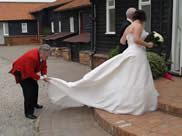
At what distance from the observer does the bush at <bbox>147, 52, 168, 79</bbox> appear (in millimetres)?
6411

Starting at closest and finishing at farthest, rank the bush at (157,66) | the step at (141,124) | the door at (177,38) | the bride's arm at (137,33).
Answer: the step at (141,124) → the bride's arm at (137,33) → the bush at (157,66) → the door at (177,38)

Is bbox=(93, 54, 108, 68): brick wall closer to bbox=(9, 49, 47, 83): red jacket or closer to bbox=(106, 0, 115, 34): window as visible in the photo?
bbox=(106, 0, 115, 34): window

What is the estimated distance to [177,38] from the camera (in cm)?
686

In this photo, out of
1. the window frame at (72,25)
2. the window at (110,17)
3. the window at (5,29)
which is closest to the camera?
the window at (110,17)

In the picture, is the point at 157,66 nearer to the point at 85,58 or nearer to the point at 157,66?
the point at 157,66

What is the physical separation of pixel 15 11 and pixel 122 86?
3145 centimetres

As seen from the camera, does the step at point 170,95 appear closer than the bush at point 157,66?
Yes

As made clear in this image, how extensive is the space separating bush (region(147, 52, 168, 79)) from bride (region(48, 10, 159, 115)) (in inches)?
76.4

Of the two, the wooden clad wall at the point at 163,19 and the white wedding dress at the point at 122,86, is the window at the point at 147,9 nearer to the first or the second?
the wooden clad wall at the point at 163,19

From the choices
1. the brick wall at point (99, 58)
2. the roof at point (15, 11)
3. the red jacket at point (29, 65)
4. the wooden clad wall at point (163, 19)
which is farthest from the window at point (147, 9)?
the roof at point (15, 11)

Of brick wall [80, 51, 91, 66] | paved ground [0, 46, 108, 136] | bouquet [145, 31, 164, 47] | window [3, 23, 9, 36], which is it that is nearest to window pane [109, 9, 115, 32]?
brick wall [80, 51, 91, 66]

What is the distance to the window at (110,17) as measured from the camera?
1108 centimetres

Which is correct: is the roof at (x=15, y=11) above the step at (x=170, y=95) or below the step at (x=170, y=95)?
above

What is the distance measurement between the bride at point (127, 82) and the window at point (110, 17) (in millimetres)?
6584
